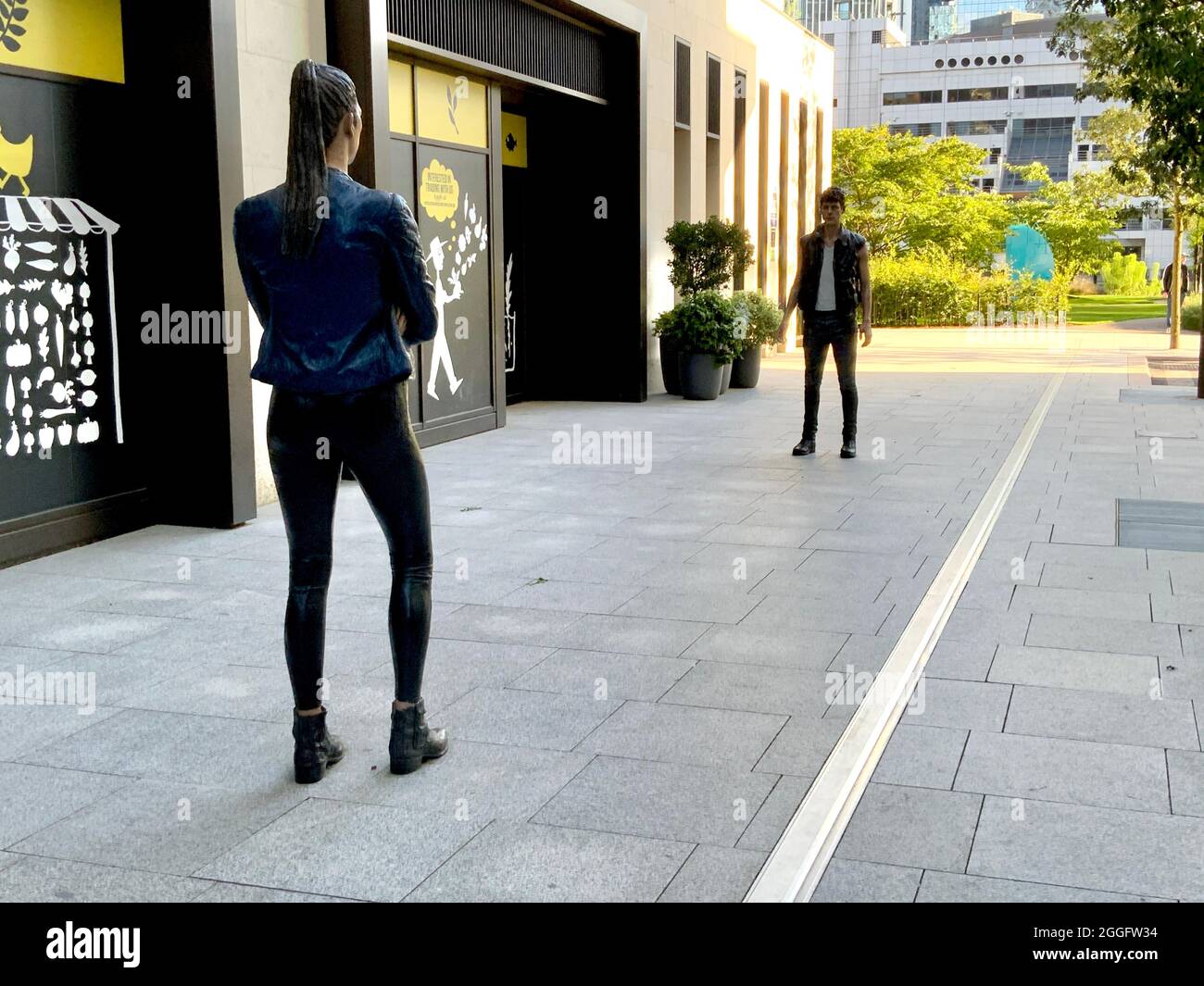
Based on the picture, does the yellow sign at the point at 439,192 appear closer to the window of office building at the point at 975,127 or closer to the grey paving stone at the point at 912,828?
the grey paving stone at the point at 912,828

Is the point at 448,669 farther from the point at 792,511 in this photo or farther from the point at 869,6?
the point at 869,6

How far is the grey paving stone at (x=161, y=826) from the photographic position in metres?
3.64

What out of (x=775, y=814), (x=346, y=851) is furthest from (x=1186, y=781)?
(x=346, y=851)

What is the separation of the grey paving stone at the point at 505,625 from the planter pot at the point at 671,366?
34.5ft

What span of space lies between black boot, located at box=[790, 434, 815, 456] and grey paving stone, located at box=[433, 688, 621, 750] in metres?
6.56

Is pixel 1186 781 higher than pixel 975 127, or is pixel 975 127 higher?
pixel 975 127

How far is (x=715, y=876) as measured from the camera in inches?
138

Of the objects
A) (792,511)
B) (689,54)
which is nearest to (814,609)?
(792,511)

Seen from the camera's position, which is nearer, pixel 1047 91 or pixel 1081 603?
pixel 1081 603

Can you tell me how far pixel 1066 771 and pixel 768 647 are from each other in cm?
165

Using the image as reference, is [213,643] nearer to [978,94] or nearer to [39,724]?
[39,724]

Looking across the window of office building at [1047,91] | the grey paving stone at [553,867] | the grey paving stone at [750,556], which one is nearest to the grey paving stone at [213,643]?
the grey paving stone at [553,867]

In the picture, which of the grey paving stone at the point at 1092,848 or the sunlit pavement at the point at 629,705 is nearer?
the grey paving stone at the point at 1092,848

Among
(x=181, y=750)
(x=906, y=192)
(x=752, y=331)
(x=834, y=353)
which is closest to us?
(x=181, y=750)
